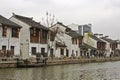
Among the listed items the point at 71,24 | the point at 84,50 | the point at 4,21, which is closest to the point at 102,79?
the point at 4,21

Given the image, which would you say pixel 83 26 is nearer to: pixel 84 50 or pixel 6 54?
pixel 84 50

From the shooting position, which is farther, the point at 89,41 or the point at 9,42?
the point at 89,41

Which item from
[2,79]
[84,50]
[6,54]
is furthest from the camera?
[84,50]

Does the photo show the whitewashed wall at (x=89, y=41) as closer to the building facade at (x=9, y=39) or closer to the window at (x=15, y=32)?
the window at (x=15, y=32)

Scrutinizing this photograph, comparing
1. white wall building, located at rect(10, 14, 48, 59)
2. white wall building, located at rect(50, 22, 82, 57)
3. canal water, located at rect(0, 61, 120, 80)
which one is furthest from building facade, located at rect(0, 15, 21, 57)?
white wall building, located at rect(50, 22, 82, 57)

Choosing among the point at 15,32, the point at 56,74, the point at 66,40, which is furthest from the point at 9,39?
the point at 66,40

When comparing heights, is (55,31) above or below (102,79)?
above

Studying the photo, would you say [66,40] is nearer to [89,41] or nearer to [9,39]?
[89,41]

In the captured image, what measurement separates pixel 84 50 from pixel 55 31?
17.0 meters

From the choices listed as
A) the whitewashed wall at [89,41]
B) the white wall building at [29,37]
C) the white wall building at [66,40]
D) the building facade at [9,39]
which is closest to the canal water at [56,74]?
Result: the building facade at [9,39]

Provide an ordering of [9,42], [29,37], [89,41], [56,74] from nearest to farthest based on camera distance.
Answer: [56,74], [9,42], [29,37], [89,41]

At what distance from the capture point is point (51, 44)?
73062 mm

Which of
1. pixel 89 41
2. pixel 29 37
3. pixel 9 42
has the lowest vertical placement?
pixel 9 42

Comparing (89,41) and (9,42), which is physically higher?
(89,41)
